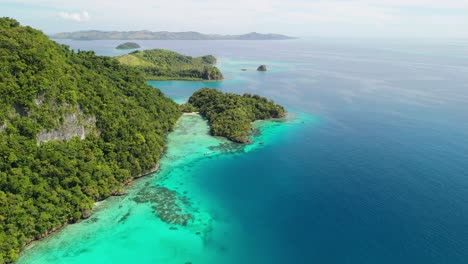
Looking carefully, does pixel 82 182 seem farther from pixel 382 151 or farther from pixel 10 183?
pixel 382 151

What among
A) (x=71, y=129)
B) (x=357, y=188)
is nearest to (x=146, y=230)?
(x=71, y=129)

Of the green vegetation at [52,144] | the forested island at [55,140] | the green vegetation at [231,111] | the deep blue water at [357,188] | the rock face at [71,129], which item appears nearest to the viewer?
the green vegetation at [52,144]

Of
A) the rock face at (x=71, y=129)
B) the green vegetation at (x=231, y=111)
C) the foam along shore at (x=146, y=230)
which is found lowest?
the foam along shore at (x=146, y=230)

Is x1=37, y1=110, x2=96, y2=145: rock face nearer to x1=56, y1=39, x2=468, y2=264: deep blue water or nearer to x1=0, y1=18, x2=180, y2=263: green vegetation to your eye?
x1=0, y1=18, x2=180, y2=263: green vegetation

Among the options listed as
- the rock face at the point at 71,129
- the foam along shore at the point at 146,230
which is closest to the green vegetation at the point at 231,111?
the foam along shore at the point at 146,230

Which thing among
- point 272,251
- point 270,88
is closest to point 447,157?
point 272,251

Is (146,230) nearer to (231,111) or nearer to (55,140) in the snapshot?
(55,140)

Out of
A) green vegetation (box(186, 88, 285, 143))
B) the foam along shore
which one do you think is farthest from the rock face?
green vegetation (box(186, 88, 285, 143))

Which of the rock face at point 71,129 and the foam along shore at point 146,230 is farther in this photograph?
the rock face at point 71,129

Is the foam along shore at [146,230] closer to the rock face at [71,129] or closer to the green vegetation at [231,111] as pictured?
the rock face at [71,129]
